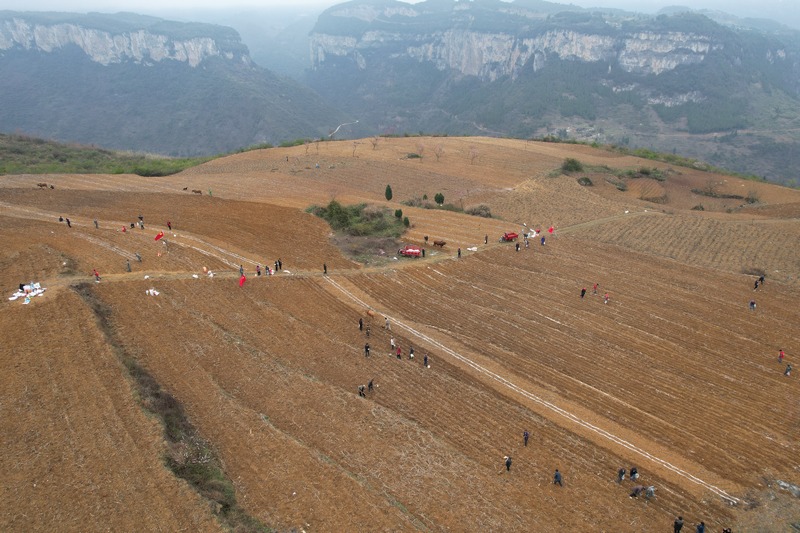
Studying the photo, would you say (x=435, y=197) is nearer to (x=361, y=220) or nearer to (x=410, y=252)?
(x=361, y=220)

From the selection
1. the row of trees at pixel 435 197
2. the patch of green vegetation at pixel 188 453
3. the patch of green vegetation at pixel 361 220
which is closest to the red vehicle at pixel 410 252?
the patch of green vegetation at pixel 361 220

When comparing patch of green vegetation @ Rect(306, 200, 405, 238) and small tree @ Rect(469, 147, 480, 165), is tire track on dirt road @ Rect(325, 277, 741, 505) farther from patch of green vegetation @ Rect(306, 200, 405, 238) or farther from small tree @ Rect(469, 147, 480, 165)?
small tree @ Rect(469, 147, 480, 165)

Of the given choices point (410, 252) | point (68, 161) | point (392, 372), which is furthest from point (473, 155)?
point (392, 372)

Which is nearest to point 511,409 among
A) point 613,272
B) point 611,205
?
point 613,272

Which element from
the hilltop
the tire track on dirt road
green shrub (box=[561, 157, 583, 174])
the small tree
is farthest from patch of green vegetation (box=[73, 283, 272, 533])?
green shrub (box=[561, 157, 583, 174])

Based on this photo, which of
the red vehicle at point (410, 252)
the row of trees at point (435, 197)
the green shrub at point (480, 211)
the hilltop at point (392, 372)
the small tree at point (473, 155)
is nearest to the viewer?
the hilltop at point (392, 372)

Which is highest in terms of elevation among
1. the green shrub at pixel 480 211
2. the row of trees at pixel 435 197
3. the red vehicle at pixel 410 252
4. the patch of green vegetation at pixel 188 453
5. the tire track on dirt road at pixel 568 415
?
the row of trees at pixel 435 197

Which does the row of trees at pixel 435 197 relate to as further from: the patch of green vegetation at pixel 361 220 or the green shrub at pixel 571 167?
the green shrub at pixel 571 167
